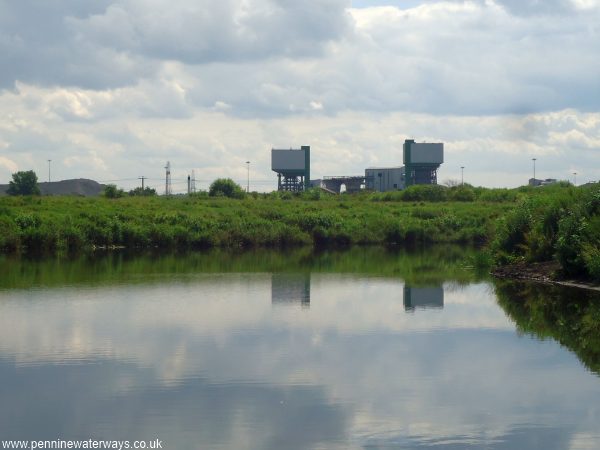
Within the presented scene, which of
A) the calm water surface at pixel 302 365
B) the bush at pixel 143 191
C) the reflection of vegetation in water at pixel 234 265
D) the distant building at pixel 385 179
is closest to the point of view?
the calm water surface at pixel 302 365

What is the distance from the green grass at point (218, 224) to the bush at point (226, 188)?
1145 inches

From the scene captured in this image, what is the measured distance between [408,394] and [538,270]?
22.9 metres

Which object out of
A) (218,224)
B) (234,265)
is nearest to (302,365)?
(234,265)

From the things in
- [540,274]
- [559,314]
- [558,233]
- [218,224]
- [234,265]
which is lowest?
[559,314]

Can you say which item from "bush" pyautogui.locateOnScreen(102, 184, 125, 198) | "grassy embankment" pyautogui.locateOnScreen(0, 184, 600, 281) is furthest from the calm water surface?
"bush" pyautogui.locateOnScreen(102, 184, 125, 198)

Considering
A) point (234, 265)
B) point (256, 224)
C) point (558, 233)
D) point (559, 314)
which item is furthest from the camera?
point (256, 224)

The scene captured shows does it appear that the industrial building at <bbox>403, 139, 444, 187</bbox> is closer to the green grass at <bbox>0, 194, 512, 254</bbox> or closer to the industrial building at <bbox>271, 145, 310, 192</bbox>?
the industrial building at <bbox>271, 145, 310, 192</bbox>

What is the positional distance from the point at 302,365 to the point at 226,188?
95365 millimetres

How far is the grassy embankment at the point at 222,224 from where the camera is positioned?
201 feet

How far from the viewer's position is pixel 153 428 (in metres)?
13.9

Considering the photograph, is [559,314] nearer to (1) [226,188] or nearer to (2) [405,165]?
(1) [226,188]

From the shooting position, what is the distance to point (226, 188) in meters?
114

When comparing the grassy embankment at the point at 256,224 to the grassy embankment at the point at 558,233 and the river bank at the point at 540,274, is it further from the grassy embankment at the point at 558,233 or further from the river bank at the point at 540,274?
the river bank at the point at 540,274

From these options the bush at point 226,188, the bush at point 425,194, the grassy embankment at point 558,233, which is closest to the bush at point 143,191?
the bush at point 226,188
